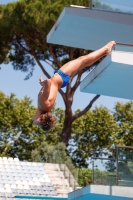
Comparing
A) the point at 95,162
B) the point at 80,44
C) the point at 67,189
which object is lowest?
the point at 67,189

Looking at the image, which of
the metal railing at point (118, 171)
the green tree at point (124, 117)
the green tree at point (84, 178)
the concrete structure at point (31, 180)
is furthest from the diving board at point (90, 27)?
the green tree at point (124, 117)

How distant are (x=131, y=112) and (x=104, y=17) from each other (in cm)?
2075

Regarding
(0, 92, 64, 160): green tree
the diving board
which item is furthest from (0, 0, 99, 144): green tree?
the diving board

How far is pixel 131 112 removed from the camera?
3566 cm

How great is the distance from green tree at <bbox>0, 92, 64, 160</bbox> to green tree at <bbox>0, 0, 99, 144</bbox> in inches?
99.5

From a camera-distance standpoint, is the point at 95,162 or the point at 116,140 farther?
Result: the point at 116,140

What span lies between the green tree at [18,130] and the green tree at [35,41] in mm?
2528

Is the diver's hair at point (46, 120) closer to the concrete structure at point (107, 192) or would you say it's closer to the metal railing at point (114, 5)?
the concrete structure at point (107, 192)

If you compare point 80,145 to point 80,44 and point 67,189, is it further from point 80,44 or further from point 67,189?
point 80,44

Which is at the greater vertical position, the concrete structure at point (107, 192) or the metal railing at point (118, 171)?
the metal railing at point (118, 171)

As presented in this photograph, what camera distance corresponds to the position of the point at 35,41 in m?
30.8

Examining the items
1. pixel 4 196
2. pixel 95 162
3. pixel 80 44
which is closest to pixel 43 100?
pixel 95 162

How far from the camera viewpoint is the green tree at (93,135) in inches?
1334

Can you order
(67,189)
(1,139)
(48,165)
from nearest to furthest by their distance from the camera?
(67,189) → (48,165) → (1,139)
